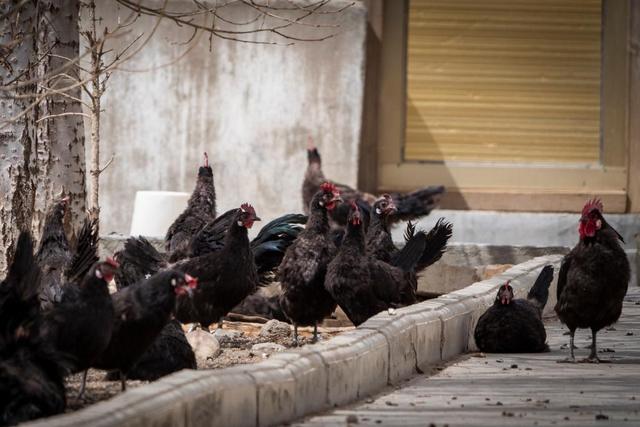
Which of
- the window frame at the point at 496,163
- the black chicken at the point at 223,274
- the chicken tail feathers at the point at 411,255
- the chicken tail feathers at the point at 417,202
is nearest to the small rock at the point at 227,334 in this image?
the black chicken at the point at 223,274

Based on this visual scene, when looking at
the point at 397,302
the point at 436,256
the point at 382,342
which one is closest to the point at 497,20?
the point at 436,256

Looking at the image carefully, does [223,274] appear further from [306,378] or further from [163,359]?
[306,378]

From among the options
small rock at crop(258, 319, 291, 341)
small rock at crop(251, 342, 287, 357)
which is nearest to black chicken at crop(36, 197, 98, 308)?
small rock at crop(251, 342, 287, 357)

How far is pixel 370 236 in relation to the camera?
12906 mm

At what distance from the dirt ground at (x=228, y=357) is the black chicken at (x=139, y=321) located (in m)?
0.24

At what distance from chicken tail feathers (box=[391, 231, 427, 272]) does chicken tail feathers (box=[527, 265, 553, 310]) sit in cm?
111

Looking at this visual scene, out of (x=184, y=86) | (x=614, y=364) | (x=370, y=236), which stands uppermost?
(x=184, y=86)

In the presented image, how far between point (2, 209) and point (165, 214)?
16.6ft

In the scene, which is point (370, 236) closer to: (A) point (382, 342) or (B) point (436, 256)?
(B) point (436, 256)

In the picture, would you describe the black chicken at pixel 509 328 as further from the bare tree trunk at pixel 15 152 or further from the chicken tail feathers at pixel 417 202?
the chicken tail feathers at pixel 417 202

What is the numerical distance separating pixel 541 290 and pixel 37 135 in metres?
4.84

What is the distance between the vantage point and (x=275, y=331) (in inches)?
495

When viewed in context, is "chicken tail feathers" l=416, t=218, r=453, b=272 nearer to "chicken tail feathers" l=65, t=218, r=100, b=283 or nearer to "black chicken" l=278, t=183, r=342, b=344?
"black chicken" l=278, t=183, r=342, b=344

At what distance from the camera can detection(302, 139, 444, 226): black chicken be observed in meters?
16.8
